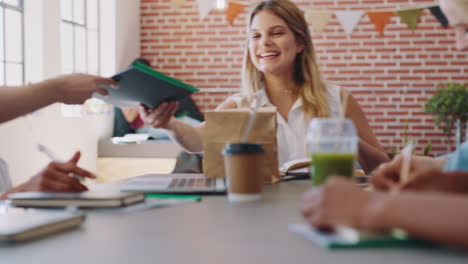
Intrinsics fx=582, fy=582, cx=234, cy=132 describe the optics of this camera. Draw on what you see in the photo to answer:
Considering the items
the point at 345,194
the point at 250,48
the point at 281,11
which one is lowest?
the point at 345,194

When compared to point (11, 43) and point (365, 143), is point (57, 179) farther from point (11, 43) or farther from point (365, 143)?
point (11, 43)

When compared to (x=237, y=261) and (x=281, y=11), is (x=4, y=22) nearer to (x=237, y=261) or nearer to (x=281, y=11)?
(x=281, y=11)

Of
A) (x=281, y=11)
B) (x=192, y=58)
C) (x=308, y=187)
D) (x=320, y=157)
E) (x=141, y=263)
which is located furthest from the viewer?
(x=192, y=58)

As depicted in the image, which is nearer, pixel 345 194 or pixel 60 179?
pixel 345 194

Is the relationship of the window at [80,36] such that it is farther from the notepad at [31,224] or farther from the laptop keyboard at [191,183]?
the notepad at [31,224]

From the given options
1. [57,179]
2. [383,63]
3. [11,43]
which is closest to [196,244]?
[57,179]

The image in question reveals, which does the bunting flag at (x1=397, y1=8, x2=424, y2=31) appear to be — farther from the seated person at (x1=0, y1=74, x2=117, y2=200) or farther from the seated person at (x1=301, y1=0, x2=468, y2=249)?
the seated person at (x1=301, y1=0, x2=468, y2=249)

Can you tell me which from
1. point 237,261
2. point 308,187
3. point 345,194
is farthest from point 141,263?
point 308,187

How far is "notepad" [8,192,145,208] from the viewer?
3.86ft

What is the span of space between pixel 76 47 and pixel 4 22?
1.11 m

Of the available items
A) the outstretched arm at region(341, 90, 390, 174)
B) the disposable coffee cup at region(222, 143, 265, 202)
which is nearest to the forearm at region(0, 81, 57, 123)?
the disposable coffee cup at region(222, 143, 265, 202)

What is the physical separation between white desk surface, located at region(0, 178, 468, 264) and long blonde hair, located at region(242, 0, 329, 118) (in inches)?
54.5

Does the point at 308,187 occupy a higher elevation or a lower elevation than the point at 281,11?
lower

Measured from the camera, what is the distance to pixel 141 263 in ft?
2.46
